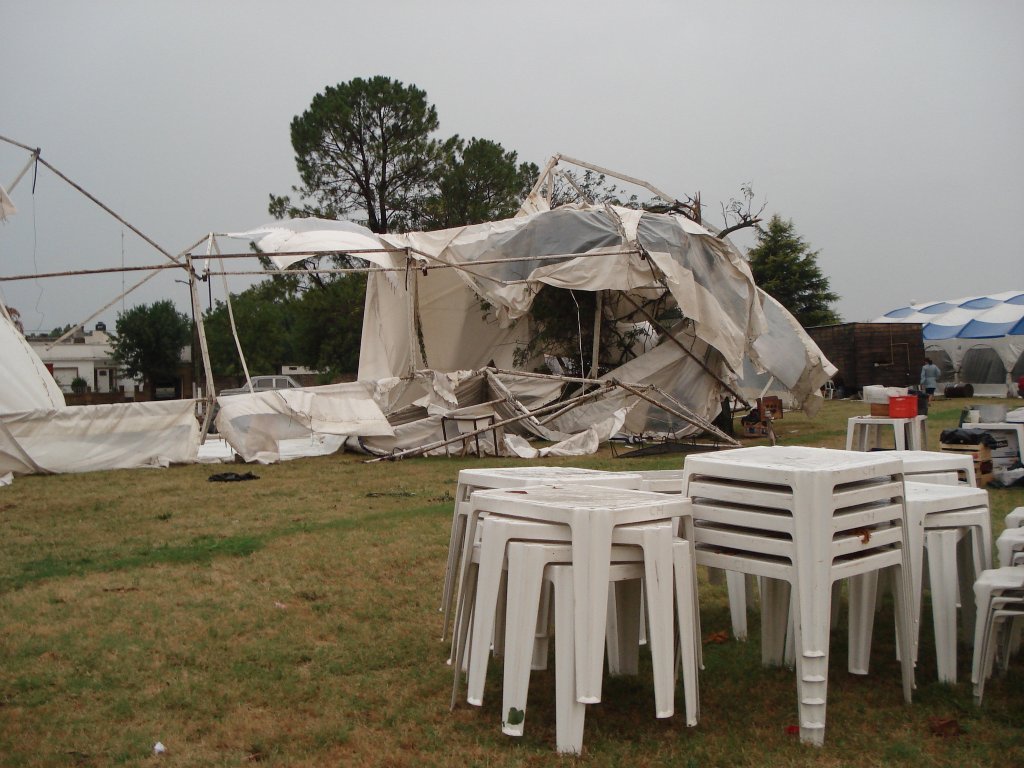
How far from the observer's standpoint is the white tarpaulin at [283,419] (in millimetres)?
11812

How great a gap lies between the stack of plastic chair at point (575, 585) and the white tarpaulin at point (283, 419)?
913 centimetres

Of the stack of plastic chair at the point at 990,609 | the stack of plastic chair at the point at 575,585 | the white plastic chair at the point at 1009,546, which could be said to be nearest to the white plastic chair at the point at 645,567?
the stack of plastic chair at the point at 575,585

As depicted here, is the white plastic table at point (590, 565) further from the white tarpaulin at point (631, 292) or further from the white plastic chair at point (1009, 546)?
the white tarpaulin at point (631, 292)

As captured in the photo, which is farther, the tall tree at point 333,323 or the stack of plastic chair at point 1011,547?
the tall tree at point 333,323

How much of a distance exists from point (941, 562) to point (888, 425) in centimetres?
481

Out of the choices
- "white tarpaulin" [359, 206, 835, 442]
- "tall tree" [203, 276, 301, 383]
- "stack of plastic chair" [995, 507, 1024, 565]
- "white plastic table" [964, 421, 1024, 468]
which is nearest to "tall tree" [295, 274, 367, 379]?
"white tarpaulin" [359, 206, 835, 442]

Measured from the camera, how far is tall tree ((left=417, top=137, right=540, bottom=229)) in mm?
27734

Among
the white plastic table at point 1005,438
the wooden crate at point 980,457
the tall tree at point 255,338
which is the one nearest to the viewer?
the wooden crate at point 980,457

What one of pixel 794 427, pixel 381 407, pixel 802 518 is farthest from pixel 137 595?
pixel 794 427

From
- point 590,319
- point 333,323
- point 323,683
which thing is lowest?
point 323,683

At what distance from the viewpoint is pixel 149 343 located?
48656 mm

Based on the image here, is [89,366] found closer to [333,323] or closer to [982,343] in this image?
[333,323]

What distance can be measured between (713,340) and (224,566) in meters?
9.08

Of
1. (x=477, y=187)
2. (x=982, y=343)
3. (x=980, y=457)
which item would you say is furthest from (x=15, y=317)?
(x=982, y=343)
